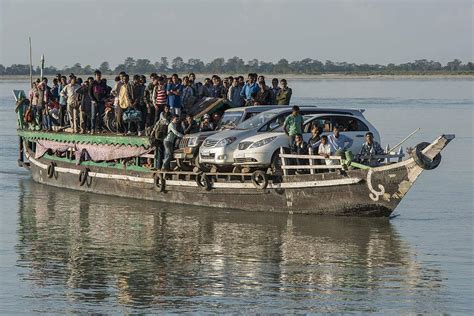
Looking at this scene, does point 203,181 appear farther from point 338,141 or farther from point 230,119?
point 338,141

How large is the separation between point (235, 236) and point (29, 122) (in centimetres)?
1410

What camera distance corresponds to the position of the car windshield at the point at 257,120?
27234mm

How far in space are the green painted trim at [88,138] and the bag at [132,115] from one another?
538 millimetres

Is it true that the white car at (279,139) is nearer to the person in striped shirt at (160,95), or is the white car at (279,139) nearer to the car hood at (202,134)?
the car hood at (202,134)

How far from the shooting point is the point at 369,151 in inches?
1016

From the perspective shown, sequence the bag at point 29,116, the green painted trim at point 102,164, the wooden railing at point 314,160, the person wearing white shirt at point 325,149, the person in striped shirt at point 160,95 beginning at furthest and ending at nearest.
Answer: the bag at point 29,116 → the green painted trim at point 102,164 → the person in striped shirt at point 160,95 → the person wearing white shirt at point 325,149 → the wooden railing at point 314,160

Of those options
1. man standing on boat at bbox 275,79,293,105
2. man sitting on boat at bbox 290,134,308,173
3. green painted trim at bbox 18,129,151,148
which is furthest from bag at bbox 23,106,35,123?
man sitting on boat at bbox 290,134,308,173

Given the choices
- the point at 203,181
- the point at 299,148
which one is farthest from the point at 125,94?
the point at 299,148

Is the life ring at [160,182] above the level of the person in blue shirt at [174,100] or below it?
below

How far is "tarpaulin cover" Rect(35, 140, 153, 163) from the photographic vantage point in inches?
1193

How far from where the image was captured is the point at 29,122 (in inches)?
1444

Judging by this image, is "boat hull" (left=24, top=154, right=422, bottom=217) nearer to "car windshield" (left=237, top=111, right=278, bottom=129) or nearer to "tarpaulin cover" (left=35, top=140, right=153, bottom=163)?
"tarpaulin cover" (left=35, top=140, right=153, bottom=163)

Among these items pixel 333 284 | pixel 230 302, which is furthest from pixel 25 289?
pixel 333 284

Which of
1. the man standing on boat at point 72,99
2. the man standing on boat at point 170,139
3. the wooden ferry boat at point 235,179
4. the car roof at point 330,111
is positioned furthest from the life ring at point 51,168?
the car roof at point 330,111
